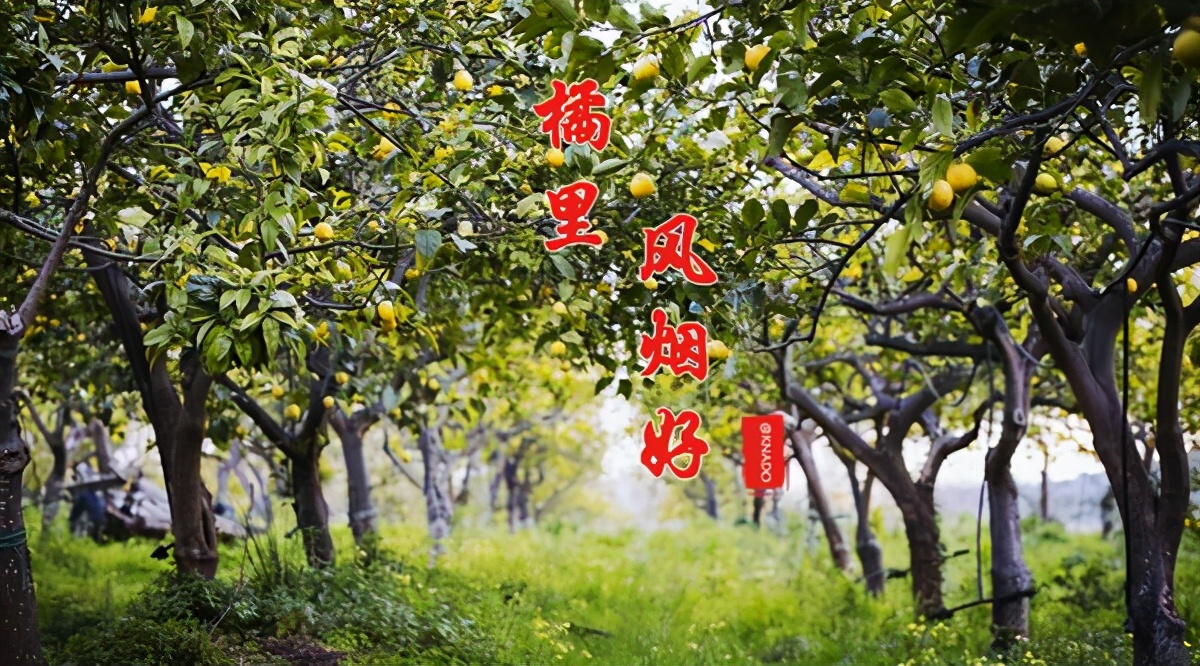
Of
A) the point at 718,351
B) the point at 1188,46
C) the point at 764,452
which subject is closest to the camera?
the point at 1188,46

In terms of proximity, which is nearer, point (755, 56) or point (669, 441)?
point (755, 56)

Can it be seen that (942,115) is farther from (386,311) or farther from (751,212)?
(386,311)

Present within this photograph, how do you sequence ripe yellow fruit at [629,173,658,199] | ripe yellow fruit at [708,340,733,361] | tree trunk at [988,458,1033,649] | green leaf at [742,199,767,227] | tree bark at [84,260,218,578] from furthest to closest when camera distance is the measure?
tree trunk at [988,458,1033,649], tree bark at [84,260,218,578], ripe yellow fruit at [708,340,733,361], ripe yellow fruit at [629,173,658,199], green leaf at [742,199,767,227]

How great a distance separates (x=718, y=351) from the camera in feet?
8.21

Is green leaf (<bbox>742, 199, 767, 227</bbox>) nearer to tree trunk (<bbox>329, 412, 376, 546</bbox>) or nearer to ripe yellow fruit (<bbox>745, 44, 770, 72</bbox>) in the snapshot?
ripe yellow fruit (<bbox>745, 44, 770, 72</bbox>)

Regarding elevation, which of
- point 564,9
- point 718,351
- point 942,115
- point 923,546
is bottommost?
point 923,546

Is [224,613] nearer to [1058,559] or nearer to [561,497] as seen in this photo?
[1058,559]

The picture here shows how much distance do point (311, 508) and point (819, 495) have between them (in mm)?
2976

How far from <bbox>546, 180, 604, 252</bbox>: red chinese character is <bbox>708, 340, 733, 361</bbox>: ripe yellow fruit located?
0.46 m

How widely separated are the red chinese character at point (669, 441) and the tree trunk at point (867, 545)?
135 inches

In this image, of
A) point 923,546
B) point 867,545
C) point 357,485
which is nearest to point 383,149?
point 923,546

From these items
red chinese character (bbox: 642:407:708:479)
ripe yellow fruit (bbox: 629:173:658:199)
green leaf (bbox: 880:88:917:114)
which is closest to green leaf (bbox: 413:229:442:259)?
ripe yellow fruit (bbox: 629:173:658:199)

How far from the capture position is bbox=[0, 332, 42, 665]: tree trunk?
2.31 m

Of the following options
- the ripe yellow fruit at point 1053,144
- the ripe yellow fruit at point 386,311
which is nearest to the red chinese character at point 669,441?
the ripe yellow fruit at point 386,311
